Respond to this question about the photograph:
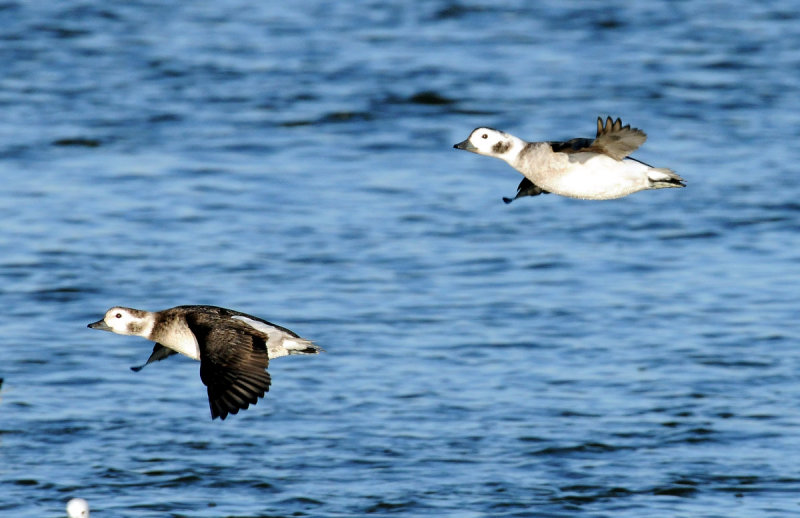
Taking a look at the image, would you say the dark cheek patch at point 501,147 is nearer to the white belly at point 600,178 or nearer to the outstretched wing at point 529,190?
the outstretched wing at point 529,190

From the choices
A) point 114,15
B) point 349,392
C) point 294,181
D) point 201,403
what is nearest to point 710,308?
point 349,392

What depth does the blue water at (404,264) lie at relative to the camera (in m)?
14.5

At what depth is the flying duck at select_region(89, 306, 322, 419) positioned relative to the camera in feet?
27.5

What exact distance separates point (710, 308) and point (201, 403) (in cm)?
600

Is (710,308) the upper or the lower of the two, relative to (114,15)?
lower

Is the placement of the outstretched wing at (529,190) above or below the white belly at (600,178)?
below

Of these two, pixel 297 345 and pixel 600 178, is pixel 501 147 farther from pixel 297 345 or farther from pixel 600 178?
pixel 297 345

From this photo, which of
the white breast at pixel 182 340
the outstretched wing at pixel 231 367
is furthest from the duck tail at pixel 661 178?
the white breast at pixel 182 340

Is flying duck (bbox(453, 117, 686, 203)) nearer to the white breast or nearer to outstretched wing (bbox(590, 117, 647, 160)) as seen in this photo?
outstretched wing (bbox(590, 117, 647, 160))

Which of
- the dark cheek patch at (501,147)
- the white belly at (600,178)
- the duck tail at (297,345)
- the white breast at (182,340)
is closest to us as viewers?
the white belly at (600,178)

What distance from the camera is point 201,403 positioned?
52.6 ft

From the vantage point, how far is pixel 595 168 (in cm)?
882

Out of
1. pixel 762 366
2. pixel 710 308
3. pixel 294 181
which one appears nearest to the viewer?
pixel 762 366

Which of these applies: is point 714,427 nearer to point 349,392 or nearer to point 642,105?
point 349,392
